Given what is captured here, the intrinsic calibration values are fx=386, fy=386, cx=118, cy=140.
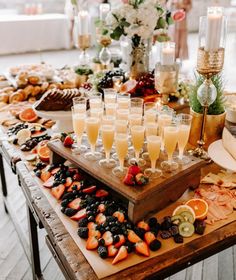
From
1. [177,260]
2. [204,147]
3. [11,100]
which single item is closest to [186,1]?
[11,100]

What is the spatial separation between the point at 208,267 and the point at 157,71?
1190 millimetres

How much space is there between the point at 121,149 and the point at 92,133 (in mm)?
181

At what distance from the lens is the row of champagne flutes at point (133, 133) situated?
1482mm

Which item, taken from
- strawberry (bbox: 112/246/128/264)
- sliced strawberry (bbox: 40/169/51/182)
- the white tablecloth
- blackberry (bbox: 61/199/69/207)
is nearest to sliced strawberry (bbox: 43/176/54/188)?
sliced strawberry (bbox: 40/169/51/182)

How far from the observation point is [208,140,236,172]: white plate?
5.42 feet

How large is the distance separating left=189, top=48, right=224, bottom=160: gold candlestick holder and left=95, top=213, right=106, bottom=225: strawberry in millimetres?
652

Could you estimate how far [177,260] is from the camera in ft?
3.99

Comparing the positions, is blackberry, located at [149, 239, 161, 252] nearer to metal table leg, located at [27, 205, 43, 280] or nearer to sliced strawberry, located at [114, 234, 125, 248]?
sliced strawberry, located at [114, 234, 125, 248]

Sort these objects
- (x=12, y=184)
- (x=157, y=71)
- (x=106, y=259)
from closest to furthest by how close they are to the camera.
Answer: (x=106, y=259) < (x=157, y=71) < (x=12, y=184)

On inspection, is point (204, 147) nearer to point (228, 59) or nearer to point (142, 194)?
point (142, 194)

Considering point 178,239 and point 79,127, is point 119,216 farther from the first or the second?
point 79,127

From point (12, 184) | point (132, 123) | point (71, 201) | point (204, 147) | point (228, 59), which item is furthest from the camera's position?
point (228, 59)

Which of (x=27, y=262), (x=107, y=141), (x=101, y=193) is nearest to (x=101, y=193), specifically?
(x=101, y=193)

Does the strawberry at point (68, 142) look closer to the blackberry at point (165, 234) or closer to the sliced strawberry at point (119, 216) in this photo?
the sliced strawberry at point (119, 216)
